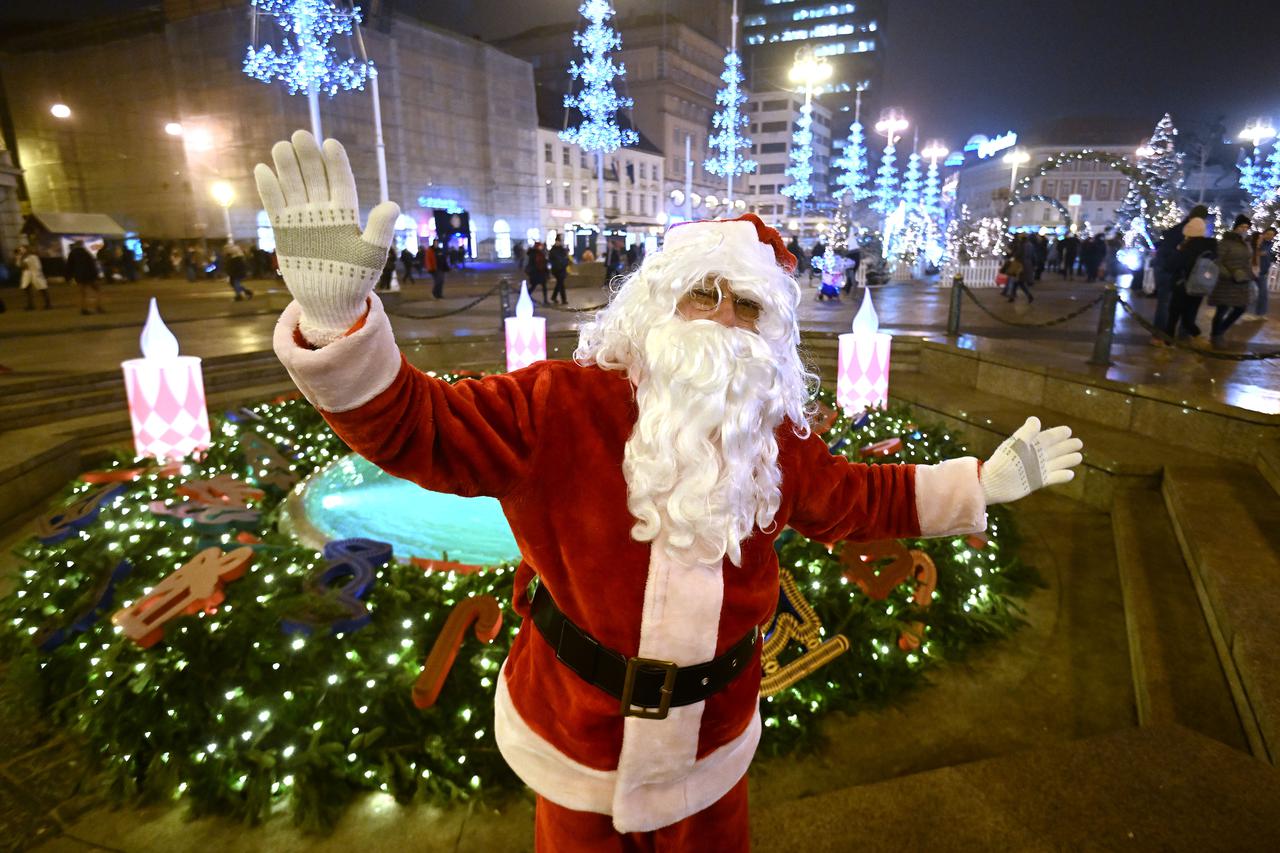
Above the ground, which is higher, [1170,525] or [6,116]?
[6,116]

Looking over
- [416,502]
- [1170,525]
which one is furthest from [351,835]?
[1170,525]

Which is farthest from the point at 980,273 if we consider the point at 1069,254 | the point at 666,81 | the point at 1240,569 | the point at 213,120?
the point at 666,81

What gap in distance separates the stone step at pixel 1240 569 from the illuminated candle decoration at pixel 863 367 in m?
2.01

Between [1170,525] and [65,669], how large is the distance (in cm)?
595

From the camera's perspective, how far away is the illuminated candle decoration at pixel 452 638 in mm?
2594

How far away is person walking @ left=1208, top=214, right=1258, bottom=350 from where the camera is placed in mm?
7840

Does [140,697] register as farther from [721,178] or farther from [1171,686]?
[721,178]

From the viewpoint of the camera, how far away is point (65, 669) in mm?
2980

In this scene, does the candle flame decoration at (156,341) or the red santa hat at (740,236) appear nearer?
the red santa hat at (740,236)

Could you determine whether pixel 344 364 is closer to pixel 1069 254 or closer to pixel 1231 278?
pixel 1231 278

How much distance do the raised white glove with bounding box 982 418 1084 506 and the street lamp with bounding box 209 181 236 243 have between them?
3684cm

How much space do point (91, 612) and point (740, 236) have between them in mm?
3228

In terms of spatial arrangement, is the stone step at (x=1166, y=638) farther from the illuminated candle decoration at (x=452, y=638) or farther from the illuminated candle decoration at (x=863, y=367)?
the illuminated candle decoration at (x=452, y=638)

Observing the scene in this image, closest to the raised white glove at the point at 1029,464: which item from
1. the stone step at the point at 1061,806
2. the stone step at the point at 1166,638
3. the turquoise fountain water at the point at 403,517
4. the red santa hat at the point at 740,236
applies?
the red santa hat at the point at 740,236
